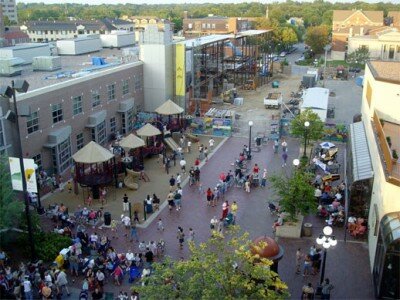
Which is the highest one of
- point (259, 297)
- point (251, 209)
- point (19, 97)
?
point (19, 97)

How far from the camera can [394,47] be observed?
261 ft

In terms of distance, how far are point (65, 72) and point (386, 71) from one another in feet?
80.0

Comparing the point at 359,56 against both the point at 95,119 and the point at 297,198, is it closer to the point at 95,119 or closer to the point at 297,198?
the point at 95,119

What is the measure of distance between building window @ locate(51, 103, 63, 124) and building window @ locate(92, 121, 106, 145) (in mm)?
4062

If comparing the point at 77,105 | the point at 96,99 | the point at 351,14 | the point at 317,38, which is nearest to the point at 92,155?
the point at 77,105

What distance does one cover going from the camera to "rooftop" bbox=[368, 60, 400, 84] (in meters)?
28.1

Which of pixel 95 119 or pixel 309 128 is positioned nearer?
pixel 309 128

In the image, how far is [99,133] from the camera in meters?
37.0

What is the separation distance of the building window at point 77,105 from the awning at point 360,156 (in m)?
19.5

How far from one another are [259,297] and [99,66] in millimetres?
32189

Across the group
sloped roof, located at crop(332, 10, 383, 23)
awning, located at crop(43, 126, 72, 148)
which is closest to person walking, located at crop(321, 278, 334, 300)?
awning, located at crop(43, 126, 72, 148)

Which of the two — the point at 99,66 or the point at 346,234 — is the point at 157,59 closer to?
the point at 99,66

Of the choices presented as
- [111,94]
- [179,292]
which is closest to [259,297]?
[179,292]

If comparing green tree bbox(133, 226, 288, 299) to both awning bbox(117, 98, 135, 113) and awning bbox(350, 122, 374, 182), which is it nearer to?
awning bbox(350, 122, 374, 182)
